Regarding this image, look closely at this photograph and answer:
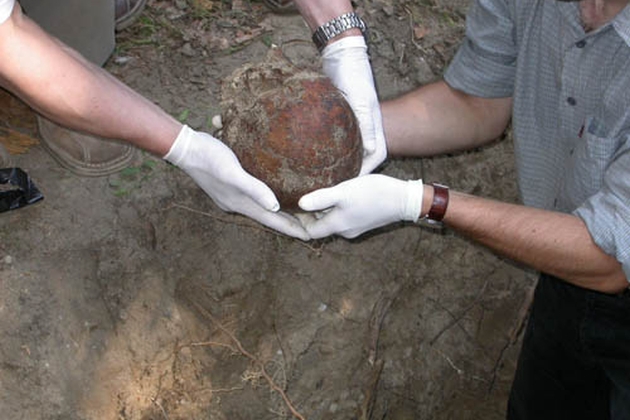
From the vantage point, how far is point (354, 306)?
313cm

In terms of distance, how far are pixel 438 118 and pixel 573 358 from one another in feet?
3.10

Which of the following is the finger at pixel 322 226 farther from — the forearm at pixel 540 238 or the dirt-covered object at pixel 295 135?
the forearm at pixel 540 238

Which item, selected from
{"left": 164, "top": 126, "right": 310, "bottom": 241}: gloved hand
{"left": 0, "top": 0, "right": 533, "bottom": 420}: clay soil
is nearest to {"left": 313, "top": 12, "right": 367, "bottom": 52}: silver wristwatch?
{"left": 164, "top": 126, "right": 310, "bottom": 241}: gloved hand

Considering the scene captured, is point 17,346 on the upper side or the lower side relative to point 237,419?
upper

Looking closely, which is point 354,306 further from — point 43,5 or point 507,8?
point 43,5

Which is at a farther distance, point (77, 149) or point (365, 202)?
point (77, 149)

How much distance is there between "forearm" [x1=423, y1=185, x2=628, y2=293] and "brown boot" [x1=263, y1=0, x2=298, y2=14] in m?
1.75

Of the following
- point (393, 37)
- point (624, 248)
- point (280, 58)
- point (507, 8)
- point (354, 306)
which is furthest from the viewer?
point (393, 37)

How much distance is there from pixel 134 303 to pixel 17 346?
0.46 m

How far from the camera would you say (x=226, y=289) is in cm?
297

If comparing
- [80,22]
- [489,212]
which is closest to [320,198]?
[489,212]

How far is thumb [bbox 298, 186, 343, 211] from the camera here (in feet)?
6.66

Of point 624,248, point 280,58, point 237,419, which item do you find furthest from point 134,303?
point 624,248

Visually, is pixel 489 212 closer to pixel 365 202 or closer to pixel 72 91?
pixel 365 202
